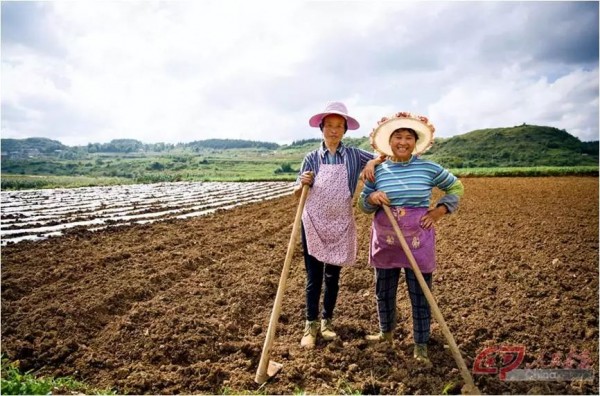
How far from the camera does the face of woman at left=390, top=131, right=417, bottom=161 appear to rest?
285cm

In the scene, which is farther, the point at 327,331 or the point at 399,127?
the point at 327,331

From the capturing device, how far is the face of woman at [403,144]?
9.35ft

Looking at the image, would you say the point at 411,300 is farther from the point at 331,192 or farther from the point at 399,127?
the point at 399,127

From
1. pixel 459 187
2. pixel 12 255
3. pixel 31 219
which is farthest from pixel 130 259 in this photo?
pixel 31 219

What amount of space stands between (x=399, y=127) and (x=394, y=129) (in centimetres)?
5

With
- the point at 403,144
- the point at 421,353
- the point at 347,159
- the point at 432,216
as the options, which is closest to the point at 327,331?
the point at 421,353

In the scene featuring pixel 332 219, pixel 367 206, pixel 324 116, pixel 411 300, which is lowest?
pixel 411 300

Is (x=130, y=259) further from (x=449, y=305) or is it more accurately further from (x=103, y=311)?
(x=449, y=305)

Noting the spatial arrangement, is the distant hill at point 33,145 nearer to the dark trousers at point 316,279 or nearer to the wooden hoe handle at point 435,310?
the dark trousers at point 316,279

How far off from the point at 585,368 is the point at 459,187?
163 cm

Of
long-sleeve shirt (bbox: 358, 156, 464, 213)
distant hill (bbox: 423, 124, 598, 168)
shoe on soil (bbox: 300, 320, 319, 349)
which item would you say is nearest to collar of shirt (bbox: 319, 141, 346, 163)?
long-sleeve shirt (bbox: 358, 156, 464, 213)

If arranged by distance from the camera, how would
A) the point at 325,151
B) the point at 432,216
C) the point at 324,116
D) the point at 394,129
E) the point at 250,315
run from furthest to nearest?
the point at 250,315, the point at 325,151, the point at 324,116, the point at 394,129, the point at 432,216

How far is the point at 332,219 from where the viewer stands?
10.4 feet

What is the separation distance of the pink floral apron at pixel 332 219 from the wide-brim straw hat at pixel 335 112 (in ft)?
1.16
